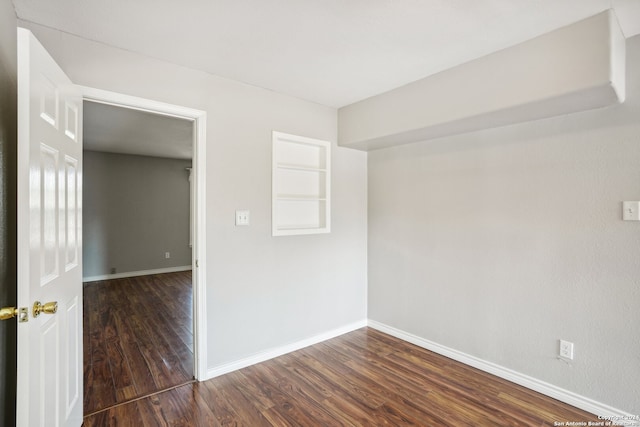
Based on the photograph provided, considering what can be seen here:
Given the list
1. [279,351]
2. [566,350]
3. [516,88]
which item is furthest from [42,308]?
[566,350]

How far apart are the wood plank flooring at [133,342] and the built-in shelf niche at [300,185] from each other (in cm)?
153

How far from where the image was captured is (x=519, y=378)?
8.05 ft

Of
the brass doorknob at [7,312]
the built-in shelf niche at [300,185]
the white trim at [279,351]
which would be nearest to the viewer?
the brass doorknob at [7,312]

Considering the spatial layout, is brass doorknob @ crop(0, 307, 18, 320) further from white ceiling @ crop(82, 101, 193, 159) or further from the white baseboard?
the white baseboard

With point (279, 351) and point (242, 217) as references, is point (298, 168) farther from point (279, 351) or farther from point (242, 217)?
point (279, 351)

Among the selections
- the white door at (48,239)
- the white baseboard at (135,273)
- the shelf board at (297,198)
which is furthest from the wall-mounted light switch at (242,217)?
the white baseboard at (135,273)

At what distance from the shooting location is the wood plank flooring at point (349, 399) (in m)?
2.04

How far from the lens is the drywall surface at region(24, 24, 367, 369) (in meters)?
2.20

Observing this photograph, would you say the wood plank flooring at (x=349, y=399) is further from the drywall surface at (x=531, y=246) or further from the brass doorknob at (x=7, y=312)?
the brass doorknob at (x=7, y=312)

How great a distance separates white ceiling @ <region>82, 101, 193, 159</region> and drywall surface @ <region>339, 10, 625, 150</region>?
2133mm

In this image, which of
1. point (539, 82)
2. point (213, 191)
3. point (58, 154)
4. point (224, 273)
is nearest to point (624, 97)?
point (539, 82)

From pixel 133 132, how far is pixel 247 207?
3.06 metres

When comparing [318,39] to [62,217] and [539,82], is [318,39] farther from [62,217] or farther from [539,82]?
[62,217]

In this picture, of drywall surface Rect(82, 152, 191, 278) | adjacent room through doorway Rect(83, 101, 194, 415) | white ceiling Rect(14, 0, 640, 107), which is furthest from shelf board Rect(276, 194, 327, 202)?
drywall surface Rect(82, 152, 191, 278)
